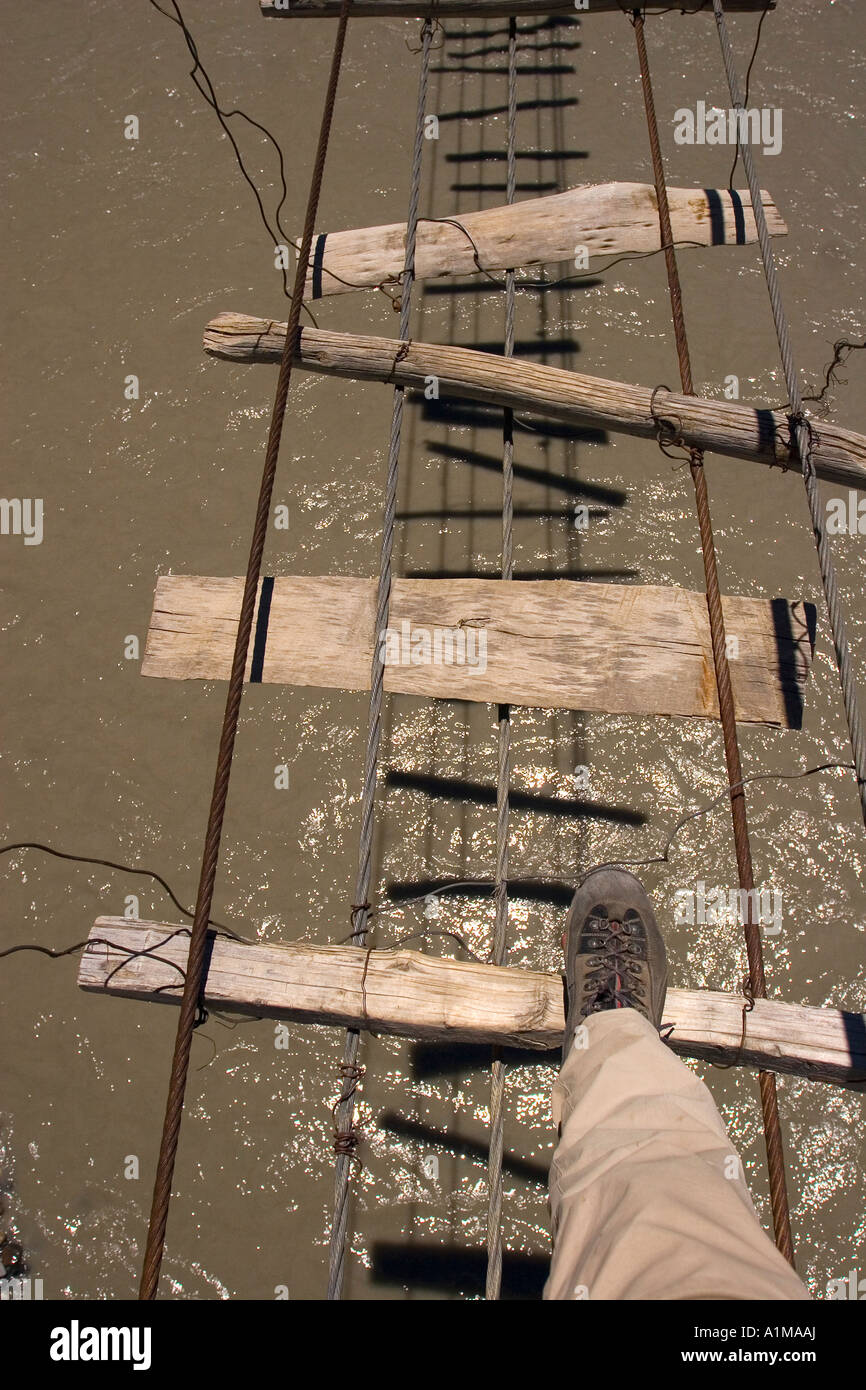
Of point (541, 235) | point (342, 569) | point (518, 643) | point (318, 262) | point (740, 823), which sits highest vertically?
point (541, 235)

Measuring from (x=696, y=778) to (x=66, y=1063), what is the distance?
3623 millimetres

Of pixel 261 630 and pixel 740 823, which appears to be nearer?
pixel 740 823

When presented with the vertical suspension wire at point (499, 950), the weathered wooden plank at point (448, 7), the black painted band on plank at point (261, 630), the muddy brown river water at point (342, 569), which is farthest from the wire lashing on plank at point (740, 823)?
the weathered wooden plank at point (448, 7)

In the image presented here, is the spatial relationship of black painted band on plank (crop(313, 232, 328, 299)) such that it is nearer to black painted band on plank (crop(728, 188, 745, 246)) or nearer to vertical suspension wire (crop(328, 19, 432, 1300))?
vertical suspension wire (crop(328, 19, 432, 1300))

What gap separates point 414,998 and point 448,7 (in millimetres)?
5966

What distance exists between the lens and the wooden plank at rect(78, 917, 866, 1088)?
256 centimetres

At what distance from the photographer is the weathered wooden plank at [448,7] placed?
5.35 metres

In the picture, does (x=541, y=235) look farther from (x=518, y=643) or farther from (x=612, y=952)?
(x=612, y=952)

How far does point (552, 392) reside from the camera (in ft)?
12.0

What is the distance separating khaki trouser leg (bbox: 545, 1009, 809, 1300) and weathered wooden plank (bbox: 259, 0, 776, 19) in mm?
5842

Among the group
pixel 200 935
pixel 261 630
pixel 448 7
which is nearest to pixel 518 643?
pixel 261 630

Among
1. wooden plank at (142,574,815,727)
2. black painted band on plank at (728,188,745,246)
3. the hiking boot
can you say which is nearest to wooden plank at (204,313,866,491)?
wooden plank at (142,574,815,727)

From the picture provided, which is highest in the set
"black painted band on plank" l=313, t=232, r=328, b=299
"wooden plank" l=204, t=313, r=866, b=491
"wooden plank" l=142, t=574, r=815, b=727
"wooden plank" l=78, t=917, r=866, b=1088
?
"black painted band on plank" l=313, t=232, r=328, b=299

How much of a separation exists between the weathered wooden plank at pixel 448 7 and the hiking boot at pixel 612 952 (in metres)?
5.27
